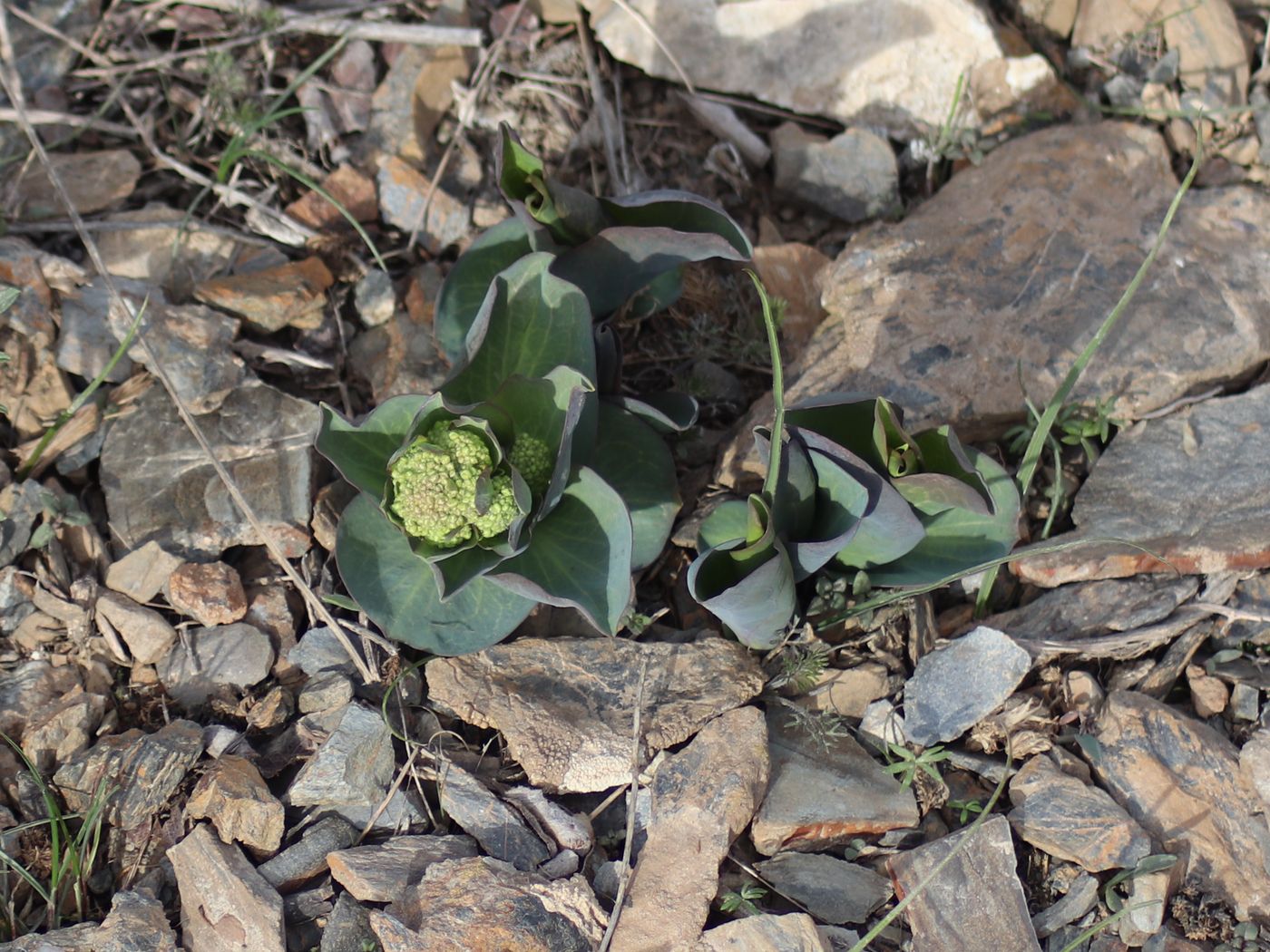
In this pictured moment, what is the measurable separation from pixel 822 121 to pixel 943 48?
482mm

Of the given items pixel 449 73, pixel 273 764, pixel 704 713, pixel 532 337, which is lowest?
pixel 273 764

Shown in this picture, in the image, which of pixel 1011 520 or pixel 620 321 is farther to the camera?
pixel 620 321

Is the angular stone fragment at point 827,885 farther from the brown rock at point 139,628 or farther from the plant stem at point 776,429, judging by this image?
the brown rock at point 139,628

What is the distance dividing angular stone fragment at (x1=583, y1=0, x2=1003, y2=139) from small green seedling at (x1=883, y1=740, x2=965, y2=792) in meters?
2.26

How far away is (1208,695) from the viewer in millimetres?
2781

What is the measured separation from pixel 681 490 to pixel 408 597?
0.94 meters

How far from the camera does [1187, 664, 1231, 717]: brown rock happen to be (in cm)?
277

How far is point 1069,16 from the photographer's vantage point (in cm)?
405

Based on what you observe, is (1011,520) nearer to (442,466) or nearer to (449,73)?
(442,466)

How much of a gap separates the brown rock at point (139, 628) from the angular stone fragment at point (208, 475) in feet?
0.65

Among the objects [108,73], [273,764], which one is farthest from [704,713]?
[108,73]

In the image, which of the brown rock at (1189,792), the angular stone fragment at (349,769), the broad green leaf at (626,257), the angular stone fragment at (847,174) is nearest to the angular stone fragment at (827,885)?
the brown rock at (1189,792)

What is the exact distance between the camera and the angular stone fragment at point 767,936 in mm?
2303

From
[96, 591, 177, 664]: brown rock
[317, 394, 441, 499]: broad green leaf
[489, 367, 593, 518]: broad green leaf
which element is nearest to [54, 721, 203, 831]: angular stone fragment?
[96, 591, 177, 664]: brown rock
